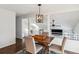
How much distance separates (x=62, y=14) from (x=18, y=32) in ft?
11.4

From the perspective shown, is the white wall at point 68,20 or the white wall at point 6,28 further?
the white wall at point 68,20

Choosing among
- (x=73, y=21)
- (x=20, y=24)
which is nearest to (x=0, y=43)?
(x=20, y=24)

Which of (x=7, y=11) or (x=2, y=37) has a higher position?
(x=7, y=11)

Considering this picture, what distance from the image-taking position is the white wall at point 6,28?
4699 mm

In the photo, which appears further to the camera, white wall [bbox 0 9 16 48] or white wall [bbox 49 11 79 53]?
white wall [bbox 49 11 79 53]

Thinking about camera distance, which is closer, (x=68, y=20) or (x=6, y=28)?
(x=6, y=28)

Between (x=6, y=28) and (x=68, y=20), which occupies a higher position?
(x=68, y=20)

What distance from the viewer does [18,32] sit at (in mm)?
7469

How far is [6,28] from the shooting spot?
5.02 meters

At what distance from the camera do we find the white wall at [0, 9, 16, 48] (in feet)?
15.4
